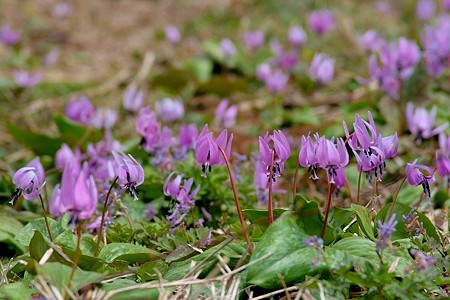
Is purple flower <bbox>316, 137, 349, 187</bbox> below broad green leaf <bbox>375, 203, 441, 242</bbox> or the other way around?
the other way around

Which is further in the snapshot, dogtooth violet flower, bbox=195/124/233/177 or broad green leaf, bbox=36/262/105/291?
dogtooth violet flower, bbox=195/124/233/177

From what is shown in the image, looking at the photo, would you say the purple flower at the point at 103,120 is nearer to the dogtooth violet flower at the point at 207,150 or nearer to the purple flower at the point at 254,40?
the dogtooth violet flower at the point at 207,150

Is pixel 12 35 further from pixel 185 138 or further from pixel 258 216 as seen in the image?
pixel 258 216

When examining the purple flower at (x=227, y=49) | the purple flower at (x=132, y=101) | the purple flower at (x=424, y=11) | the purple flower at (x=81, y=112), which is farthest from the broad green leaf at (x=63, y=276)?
the purple flower at (x=424, y=11)

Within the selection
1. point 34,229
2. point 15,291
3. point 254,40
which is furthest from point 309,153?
point 254,40

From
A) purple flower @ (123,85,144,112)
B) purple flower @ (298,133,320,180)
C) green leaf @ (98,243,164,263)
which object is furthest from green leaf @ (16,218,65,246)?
purple flower @ (123,85,144,112)

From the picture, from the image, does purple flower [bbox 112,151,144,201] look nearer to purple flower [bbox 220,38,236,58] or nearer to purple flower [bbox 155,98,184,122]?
purple flower [bbox 155,98,184,122]
